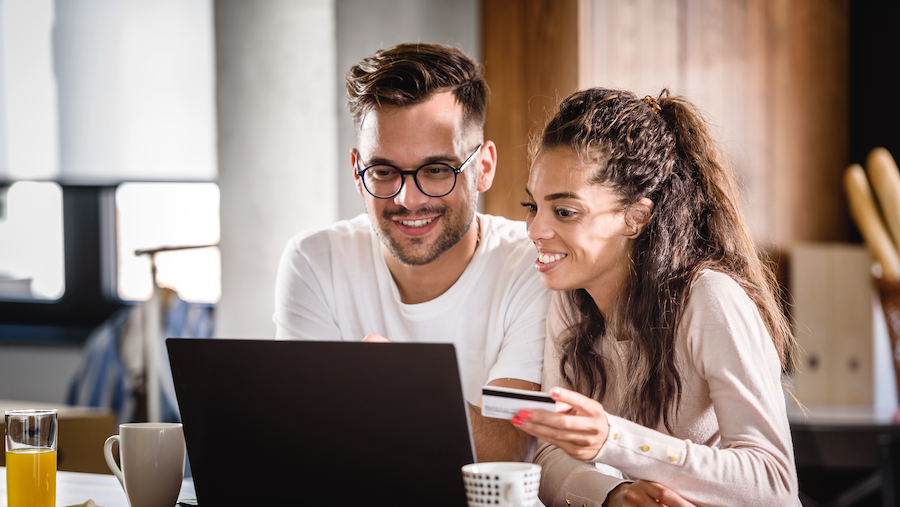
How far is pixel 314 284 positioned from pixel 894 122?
6.63 ft

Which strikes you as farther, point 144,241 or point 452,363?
point 144,241

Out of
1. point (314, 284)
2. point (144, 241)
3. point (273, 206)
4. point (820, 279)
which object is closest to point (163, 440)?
point (314, 284)

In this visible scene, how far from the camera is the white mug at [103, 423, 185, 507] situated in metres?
0.85

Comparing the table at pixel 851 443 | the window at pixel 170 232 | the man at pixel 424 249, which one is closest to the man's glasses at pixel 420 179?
the man at pixel 424 249

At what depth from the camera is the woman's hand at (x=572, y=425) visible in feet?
2.46

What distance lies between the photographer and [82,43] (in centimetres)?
300

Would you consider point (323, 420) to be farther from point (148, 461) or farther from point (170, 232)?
point (170, 232)

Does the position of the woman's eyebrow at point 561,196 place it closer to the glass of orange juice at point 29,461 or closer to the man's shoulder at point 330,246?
the man's shoulder at point 330,246

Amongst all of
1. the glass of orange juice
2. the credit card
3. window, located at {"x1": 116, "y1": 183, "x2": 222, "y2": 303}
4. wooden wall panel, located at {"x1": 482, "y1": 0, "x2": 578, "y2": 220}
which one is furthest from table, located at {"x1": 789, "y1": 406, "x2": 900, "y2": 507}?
window, located at {"x1": 116, "y1": 183, "x2": 222, "y2": 303}

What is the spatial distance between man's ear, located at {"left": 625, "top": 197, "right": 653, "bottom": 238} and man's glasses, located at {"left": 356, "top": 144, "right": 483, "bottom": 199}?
0.33 meters

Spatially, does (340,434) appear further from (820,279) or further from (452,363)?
(820,279)

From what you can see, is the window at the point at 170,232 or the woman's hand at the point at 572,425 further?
the window at the point at 170,232

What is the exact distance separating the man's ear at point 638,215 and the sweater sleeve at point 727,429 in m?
0.12

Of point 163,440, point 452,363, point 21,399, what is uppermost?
point 452,363
